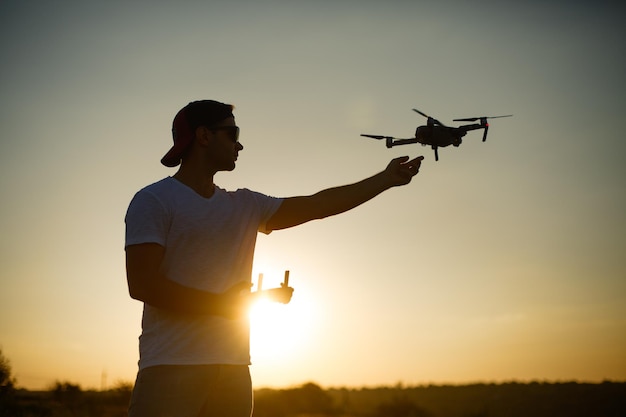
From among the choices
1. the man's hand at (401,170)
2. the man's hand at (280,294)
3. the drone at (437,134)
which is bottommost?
the man's hand at (280,294)

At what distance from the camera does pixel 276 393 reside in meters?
53.2

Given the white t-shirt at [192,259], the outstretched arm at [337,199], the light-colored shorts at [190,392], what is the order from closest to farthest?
the light-colored shorts at [190,392] < the white t-shirt at [192,259] < the outstretched arm at [337,199]

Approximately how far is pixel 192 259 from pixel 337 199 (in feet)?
4.01

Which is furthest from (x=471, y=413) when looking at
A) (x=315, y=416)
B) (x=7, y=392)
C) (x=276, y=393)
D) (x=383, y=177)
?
(x=383, y=177)

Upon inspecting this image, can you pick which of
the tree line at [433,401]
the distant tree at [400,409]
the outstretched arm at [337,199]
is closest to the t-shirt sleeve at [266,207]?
the outstretched arm at [337,199]

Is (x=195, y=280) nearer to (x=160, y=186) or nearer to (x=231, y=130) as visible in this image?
(x=160, y=186)

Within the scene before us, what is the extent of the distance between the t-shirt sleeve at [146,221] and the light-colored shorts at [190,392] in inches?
29.6

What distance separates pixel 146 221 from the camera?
4.19 meters

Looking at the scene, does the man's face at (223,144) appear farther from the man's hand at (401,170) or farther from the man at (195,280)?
the man's hand at (401,170)

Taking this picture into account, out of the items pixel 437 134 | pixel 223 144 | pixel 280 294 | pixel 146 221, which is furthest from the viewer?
pixel 437 134

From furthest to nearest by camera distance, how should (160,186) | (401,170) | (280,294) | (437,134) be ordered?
(437,134)
(401,170)
(160,186)
(280,294)

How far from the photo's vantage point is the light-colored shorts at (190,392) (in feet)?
13.1

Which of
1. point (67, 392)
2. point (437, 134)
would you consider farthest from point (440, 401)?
point (437, 134)

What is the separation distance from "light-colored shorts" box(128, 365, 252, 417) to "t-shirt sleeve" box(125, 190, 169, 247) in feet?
2.47
